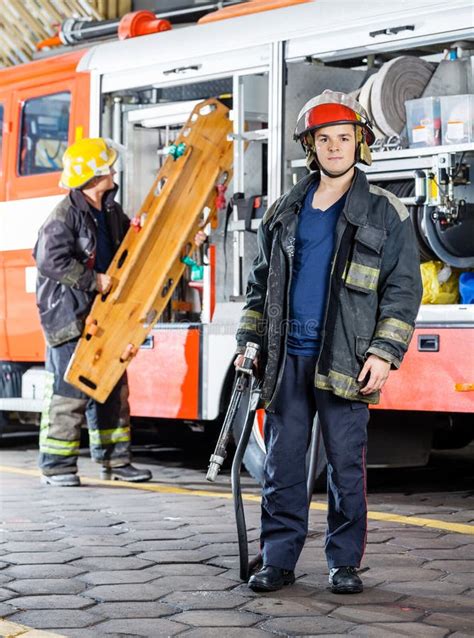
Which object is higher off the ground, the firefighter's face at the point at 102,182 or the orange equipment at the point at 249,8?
the orange equipment at the point at 249,8

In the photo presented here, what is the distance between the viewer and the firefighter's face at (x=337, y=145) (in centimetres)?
479

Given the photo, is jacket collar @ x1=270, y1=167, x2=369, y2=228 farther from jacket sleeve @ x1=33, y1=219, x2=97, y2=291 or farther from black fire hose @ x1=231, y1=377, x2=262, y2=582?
jacket sleeve @ x1=33, y1=219, x2=97, y2=291

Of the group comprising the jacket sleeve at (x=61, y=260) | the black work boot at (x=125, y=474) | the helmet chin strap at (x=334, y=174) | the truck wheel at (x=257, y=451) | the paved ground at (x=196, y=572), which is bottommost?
the paved ground at (x=196, y=572)

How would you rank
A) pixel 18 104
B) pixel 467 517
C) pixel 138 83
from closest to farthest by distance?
1. pixel 467 517
2. pixel 138 83
3. pixel 18 104

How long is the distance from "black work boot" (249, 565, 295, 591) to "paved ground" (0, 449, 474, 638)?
1.6 inches

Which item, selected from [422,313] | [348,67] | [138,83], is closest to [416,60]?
[348,67]

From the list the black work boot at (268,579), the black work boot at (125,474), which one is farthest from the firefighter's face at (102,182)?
the black work boot at (268,579)

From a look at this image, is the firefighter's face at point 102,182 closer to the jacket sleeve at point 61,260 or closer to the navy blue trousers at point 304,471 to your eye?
the jacket sleeve at point 61,260

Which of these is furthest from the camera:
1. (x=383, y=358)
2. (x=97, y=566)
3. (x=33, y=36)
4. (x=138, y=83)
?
(x=33, y=36)

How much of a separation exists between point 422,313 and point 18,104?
3852 mm

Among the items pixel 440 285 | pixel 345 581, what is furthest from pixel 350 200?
pixel 440 285

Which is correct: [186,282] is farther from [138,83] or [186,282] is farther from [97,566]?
[97,566]

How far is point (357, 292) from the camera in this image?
185 inches

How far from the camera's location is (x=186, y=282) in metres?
8.35
